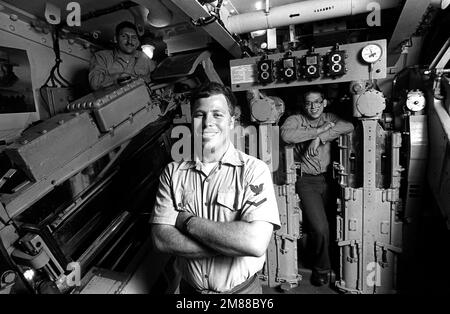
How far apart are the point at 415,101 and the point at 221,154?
87.5 inches

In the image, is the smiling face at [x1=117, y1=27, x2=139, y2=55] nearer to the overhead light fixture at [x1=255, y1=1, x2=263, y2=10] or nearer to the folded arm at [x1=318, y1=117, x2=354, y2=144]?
the overhead light fixture at [x1=255, y1=1, x2=263, y2=10]

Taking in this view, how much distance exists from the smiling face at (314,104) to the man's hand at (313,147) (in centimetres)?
30

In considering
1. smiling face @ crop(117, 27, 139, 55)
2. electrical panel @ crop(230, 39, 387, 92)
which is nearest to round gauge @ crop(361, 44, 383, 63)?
electrical panel @ crop(230, 39, 387, 92)

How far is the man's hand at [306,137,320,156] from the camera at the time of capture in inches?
113

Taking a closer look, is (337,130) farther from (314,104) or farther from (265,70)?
(265,70)

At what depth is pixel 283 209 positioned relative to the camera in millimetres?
2920

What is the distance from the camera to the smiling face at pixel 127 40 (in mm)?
2971

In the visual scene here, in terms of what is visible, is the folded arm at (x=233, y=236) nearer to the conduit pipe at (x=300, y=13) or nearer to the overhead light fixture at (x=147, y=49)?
the conduit pipe at (x=300, y=13)

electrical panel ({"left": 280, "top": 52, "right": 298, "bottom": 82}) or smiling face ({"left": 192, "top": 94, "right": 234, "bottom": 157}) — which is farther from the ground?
electrical panel ({"left": 280, "top": 52, "right": 298, "bottom": 82})

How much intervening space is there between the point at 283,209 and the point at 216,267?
1643mm

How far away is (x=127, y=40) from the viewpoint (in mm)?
3012

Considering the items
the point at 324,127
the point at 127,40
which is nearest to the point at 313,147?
the point at 324,127

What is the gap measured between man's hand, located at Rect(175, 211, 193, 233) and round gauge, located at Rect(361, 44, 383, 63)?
218 cm

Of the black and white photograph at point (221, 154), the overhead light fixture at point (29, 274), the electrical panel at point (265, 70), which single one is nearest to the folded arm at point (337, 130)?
the black and white photograph at point (221, 154)
